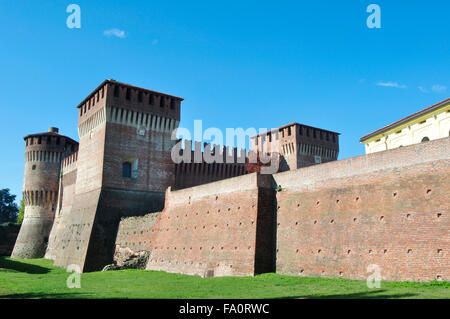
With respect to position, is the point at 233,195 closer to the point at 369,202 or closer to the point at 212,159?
the point at 369,202

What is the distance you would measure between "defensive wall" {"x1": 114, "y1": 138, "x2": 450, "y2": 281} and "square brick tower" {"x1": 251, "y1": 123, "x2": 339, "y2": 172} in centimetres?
1425

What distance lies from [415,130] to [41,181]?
29.9 metres

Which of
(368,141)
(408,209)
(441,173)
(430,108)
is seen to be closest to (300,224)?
(408,209)

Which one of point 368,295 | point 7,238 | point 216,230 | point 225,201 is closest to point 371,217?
point 368,295

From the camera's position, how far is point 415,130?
23.4 metres

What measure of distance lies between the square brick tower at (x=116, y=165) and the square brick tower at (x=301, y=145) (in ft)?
32.1

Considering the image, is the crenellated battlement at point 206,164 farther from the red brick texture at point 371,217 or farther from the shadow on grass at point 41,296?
the shadow on grass at point 41,296

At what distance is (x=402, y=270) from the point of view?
1191 cm

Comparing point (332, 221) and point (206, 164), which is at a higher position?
point (206, 164)

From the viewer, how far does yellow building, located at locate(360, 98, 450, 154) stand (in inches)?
840

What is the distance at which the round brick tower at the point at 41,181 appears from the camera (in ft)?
122

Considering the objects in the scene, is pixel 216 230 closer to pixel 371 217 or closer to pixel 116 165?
pixel 371 217

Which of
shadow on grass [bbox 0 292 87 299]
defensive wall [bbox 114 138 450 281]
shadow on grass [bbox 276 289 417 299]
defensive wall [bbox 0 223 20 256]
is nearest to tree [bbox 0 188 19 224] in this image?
defensive wall [bbox 0 223 20 256]

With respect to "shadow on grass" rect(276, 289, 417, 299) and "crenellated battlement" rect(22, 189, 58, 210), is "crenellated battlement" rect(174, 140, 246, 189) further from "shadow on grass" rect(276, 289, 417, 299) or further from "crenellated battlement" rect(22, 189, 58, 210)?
"shadow on grass" rect(276, 289, 417, 299)
